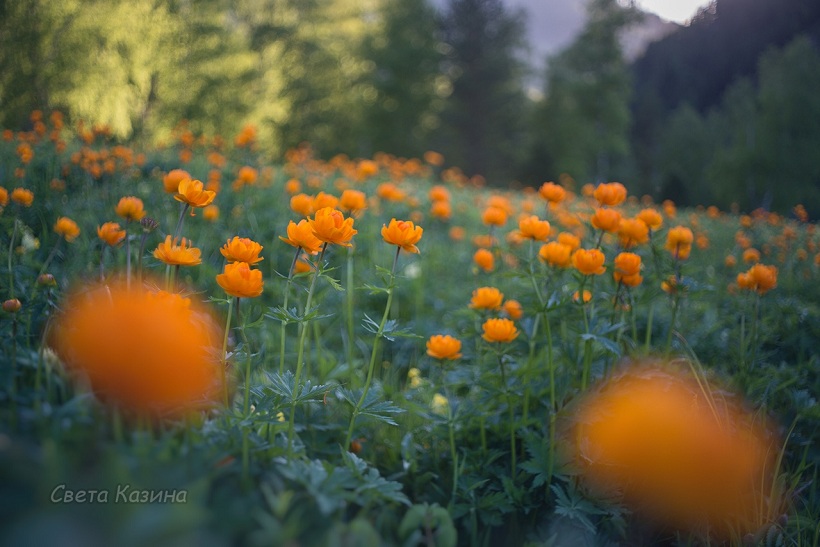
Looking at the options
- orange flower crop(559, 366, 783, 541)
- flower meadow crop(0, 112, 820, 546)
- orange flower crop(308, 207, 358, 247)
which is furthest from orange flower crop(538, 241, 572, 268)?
orange flower crop(308, 207, 358, 247)

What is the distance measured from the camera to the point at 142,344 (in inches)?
26.9

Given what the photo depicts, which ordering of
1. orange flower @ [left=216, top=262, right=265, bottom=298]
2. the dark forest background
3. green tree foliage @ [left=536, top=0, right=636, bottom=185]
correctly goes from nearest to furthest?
1. orange flower @ [left=216, top=262, right=265, bottom=298]
2. the dark forest background
3. green tree foliage @ [left=536, top=0, right=636, bottom=185]

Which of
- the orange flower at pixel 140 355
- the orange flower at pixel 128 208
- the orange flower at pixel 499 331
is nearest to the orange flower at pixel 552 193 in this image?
the orange flower at pixel 499 331

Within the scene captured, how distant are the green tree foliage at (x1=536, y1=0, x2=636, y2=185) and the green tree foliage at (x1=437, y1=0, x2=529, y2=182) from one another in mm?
1536

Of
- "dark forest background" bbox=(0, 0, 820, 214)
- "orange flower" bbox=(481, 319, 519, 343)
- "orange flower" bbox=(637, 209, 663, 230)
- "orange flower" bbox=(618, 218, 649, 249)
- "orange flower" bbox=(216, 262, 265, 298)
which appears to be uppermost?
"dark forest background" bbox=(0, 0, 820, 214)

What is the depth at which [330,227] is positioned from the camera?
100 centimetres

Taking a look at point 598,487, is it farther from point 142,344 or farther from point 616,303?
Answer: point 142,344

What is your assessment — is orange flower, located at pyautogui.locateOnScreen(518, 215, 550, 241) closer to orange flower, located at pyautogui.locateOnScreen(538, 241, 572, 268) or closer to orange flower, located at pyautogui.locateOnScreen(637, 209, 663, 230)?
orange flower, located at pyautogui.locateOnScreen(538, 241, 572, 268)

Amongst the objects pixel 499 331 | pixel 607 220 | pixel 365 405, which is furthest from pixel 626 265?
pixel 365 405

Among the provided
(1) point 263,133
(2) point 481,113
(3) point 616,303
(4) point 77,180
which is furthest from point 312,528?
(2) point 481,113

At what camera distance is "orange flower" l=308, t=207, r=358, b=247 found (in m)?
1.00

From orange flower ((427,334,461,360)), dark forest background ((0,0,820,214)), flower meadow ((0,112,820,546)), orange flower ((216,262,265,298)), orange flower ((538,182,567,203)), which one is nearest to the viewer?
flower meadow ((0,112,820,546))

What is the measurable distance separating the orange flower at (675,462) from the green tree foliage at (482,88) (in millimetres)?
17580

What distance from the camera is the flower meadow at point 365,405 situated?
63 centimetres
